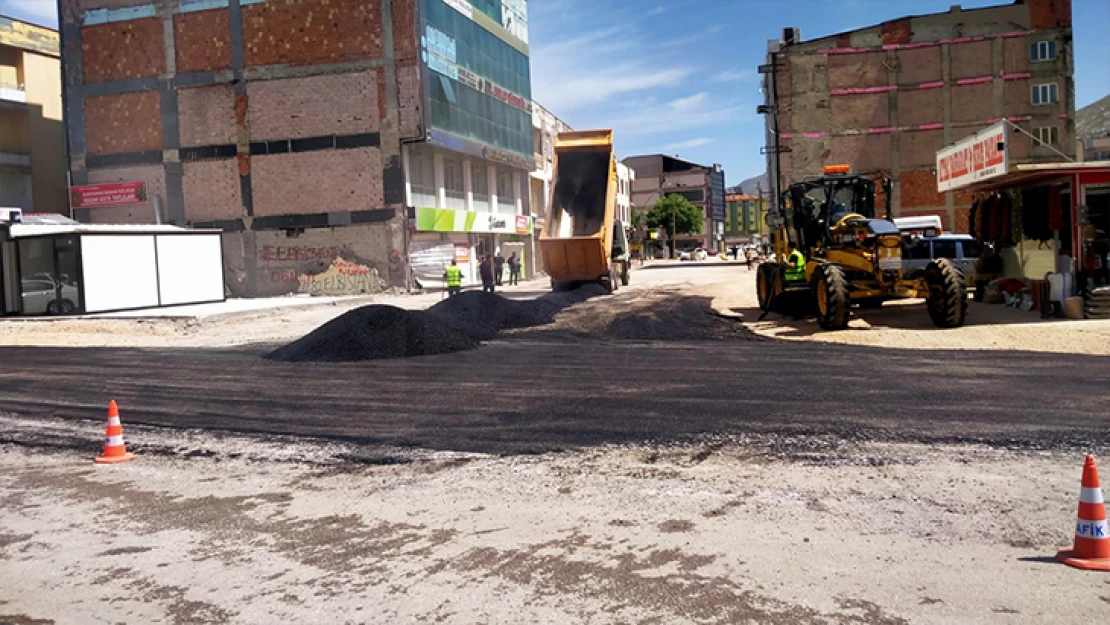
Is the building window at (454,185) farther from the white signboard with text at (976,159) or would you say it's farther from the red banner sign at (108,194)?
the white signboard with text at (976,159)

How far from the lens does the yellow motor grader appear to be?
649 inches

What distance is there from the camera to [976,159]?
20641mm

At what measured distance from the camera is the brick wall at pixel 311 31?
3800cm

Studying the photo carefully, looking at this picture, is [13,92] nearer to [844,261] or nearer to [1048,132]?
[844,261]

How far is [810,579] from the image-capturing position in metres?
4.71

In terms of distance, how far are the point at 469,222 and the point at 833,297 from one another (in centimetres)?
3127

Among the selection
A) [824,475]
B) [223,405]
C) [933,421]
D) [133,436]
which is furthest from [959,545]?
[223,405]

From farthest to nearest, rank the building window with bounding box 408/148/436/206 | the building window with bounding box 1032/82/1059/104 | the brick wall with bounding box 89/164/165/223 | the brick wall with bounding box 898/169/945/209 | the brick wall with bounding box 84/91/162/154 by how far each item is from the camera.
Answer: the brick wall with bounding box 898/169/945/209, the building window with bounding box 1032/82/1059/104, the brick wall with bounding box 84/91/162/154, the brick wall with bounding box 89/164/165/223, the building window with bounding box 408/148/436/206

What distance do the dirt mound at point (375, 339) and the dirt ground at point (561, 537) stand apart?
691cm

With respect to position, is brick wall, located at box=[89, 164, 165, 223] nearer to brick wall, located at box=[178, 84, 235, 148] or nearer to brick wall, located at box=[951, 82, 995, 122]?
brick wall, located at box=[178, 84, 235, 148]

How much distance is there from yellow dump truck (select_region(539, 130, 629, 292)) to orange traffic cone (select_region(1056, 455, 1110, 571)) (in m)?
22.3

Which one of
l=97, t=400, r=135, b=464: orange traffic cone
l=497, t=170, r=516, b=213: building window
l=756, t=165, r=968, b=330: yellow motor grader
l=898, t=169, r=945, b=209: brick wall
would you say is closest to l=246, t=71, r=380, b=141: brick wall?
l=497, t=170, r=516, b=213: building window

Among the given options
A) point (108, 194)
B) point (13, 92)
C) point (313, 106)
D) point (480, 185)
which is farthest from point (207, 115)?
point (480, 185)

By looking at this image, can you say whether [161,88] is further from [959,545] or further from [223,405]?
[959,545]
